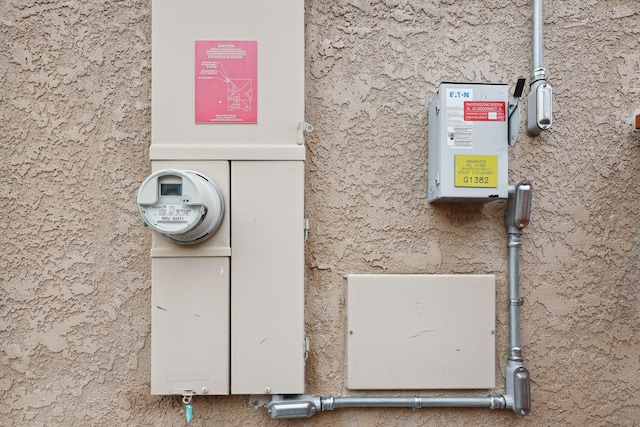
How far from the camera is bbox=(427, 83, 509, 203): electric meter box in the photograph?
4.42 ft

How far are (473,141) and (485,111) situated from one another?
0.37ft

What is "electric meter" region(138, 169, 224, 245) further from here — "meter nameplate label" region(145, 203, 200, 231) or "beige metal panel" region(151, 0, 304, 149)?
"beige metal panel" region(151, 0, 304, 149)

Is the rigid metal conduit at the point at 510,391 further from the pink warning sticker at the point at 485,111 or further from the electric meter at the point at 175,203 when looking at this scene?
the electric meter at the point at 175,203

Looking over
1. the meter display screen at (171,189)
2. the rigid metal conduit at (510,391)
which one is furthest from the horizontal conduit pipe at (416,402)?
the meter display screen at (171,189)

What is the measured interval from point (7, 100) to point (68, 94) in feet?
0.75

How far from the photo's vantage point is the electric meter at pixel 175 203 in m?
1.23

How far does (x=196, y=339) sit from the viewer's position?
136 centimetres

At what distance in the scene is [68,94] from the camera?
1.50 metres

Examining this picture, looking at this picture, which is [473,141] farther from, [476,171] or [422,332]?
[422,332]

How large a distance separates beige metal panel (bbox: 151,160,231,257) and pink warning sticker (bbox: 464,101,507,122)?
0.88 metres

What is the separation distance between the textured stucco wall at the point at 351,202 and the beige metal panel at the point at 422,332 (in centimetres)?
6

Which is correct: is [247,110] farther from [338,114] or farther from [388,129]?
[388,129]

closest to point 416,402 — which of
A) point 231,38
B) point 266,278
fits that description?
point 266,278

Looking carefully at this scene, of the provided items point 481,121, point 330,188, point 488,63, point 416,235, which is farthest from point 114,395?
point 488,63
